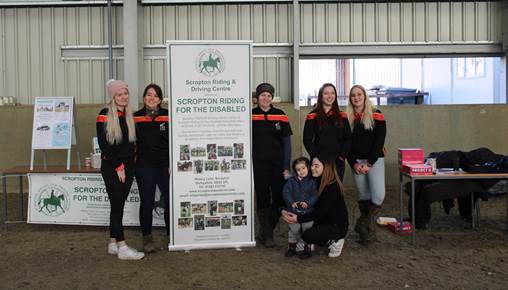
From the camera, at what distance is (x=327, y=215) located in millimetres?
4551

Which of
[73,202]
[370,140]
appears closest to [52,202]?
[73,202]

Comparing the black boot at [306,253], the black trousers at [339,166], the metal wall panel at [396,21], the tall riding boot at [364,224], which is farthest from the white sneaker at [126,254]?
the metal wall panel at [396,21]

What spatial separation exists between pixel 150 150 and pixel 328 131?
1.52 meters

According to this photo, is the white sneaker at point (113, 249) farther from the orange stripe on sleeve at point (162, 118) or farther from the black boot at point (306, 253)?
the black boot at point (306, 253)

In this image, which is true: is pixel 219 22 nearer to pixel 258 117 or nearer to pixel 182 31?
pixel 182 31

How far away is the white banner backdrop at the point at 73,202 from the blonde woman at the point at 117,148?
1025 mm

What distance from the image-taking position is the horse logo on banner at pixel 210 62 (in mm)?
4742

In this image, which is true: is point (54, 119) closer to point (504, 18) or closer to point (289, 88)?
point (289, 88)

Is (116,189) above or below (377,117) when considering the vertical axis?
below

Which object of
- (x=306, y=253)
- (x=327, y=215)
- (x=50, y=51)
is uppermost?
(x=50, y=51)

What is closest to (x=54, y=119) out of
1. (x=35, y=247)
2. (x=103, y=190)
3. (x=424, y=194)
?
(x=103, y=190)

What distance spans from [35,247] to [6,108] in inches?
156

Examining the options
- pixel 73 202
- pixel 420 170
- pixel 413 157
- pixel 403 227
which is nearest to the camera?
pixel 420 170

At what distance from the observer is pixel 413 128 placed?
8414 mm
